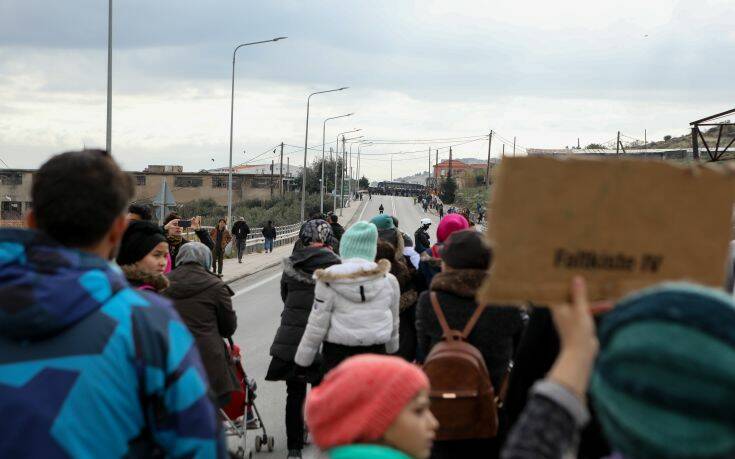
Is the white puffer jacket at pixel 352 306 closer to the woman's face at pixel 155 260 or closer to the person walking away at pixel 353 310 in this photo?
the person walking away at pixel 353 310

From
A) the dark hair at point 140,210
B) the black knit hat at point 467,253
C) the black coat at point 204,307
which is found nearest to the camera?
the black knit hat at point 467,253

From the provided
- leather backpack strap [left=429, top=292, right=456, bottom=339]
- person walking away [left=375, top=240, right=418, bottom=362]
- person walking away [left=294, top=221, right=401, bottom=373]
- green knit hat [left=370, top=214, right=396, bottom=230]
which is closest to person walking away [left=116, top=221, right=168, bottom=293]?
person walking away [left=294, top=221, right=401, bottom=373]

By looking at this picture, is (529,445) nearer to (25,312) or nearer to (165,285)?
(25,312)

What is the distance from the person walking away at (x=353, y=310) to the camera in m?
6.37

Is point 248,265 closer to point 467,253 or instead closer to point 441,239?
point 441,239

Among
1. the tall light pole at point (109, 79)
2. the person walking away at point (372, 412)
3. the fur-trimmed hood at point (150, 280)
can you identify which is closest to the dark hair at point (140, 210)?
the fur-trimmed hood at point (150, 280)

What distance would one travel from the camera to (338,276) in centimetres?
635

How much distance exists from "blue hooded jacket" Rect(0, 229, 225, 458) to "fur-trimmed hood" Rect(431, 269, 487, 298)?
A: 2535 mm

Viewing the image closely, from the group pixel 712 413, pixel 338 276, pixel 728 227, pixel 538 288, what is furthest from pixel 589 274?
pixel 338 276

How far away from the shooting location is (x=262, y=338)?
14.8 metres

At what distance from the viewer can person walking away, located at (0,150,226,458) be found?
98.1 inches

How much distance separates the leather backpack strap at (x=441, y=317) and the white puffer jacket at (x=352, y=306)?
1.39 meters

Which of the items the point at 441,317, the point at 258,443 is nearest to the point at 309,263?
the point at 258,443

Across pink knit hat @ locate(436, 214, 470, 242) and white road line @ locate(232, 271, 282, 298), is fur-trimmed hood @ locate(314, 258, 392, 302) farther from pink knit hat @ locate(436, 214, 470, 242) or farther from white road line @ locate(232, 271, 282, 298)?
white road line @ locate(232, 271, 282, 298)
